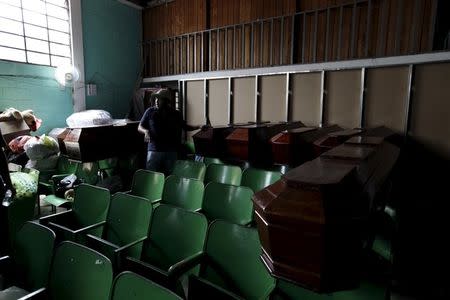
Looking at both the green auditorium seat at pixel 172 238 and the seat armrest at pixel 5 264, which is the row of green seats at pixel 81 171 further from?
the green auditorium seat at pixel 172 238

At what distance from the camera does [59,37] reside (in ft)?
16.6

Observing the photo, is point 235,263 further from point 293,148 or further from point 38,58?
point 38,58

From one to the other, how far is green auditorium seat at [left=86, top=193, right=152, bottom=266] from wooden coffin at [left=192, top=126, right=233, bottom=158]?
1.17 meters

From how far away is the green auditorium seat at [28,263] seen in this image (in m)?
1.67

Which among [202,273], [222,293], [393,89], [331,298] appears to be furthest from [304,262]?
[393,89]

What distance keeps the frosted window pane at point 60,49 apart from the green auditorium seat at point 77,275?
4646 millimetres

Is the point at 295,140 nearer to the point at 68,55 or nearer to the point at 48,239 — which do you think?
the point at 48,239

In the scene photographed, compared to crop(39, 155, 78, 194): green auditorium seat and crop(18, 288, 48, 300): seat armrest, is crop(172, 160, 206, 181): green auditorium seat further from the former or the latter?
crop(18, 288, 48, 300): seat armrest

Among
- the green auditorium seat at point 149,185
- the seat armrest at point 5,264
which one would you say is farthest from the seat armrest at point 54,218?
the green auditorium seat at point 149,185

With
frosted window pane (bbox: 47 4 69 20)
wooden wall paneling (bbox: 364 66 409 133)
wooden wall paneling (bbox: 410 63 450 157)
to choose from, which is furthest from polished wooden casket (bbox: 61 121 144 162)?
wooden wall paneling (bbox: 410 63 450 157)

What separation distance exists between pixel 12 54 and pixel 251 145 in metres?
4.15

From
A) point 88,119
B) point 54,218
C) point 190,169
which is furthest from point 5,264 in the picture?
point 88,119

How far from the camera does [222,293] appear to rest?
1288mm

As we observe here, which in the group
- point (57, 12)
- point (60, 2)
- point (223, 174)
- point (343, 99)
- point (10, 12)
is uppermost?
point (60, 2)
